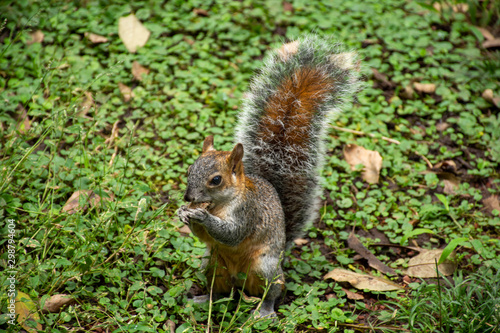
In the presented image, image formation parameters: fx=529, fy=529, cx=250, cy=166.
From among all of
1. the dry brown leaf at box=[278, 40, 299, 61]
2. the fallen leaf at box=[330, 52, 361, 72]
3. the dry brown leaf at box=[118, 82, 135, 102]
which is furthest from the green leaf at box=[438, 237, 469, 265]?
the dry brown leaf at box=[118, 82, 135, 102]

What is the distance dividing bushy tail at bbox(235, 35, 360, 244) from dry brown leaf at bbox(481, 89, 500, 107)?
5.61ft

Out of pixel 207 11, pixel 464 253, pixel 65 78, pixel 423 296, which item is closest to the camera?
pixel 423 296

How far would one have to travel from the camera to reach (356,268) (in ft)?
9.87

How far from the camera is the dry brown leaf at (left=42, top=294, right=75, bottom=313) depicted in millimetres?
2398

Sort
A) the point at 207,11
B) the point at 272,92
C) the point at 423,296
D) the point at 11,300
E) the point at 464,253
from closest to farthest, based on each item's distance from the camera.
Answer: the point at 11,300
the point at 423,296
the point at 272,92
the point at 464,253
the point at 207,11

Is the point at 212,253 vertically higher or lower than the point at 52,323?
higher

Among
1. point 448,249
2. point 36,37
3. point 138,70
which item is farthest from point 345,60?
point 36,37

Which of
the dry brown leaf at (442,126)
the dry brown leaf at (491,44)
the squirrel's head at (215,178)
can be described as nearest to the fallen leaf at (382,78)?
the dry brown leaf at (442,126)

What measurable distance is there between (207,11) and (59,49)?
1.33 m

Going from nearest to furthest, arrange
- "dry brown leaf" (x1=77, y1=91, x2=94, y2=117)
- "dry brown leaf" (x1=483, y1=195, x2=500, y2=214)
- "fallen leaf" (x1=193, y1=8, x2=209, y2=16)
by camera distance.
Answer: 1. "dry brown leaf" (x1=483, y1=195, x2=500, y2=214)
2. "dry brown leaf" (x1=77, y1=91, x2=94, y2=117)
3. "fallen leaf" (x1=193, y1=8, x2=209, y2=16)

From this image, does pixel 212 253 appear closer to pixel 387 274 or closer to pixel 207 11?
pixel 387 274

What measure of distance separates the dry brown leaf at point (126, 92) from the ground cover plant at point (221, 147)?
2cm

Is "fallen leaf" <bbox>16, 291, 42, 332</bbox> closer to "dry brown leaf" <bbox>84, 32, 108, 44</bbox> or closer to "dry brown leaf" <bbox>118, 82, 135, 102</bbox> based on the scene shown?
"dry brown leaf" <bbox>118, 82, 135, 102</bbox>

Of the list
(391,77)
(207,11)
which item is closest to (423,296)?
(391,77)
